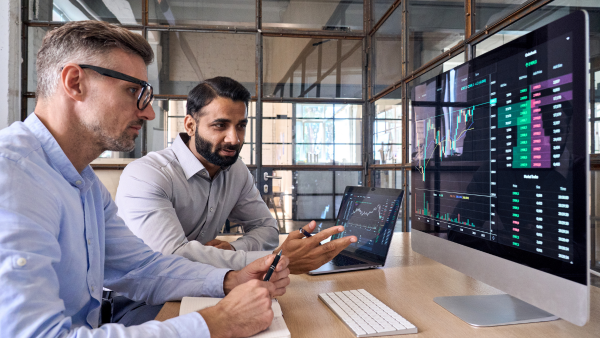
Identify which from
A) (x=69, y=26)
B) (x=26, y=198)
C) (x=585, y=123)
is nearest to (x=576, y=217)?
(x=585, y=123)

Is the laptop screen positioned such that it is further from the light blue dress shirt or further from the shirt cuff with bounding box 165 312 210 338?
the shirt cuff with bounding box 165 312 210 338

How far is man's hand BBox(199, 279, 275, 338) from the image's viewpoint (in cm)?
73

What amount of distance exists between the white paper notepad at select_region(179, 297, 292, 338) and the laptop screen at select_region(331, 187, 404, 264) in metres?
0.49

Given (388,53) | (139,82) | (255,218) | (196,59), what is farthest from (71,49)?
(196,59)

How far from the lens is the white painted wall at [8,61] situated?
12.5 feet

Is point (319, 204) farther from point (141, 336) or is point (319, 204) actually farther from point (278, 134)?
point (141, 336)

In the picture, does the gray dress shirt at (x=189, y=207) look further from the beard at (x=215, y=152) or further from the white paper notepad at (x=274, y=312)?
the white paper notepad at (x=274, y=312)

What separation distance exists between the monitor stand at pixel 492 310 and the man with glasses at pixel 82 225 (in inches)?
16.3

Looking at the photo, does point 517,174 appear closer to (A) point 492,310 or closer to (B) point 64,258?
(A) point 492,310

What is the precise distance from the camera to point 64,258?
0.77 m

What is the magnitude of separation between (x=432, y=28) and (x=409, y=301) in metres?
2.53

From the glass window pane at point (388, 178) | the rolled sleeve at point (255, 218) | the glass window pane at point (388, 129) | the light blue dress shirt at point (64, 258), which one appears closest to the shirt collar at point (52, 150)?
the light blue dress shirt at point (64, 258)

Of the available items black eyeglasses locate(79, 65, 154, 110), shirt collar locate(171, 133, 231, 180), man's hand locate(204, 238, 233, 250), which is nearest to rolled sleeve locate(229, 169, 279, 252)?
man's hand locate(204, 238, 233, 250)

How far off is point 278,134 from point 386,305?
11.5 feet
